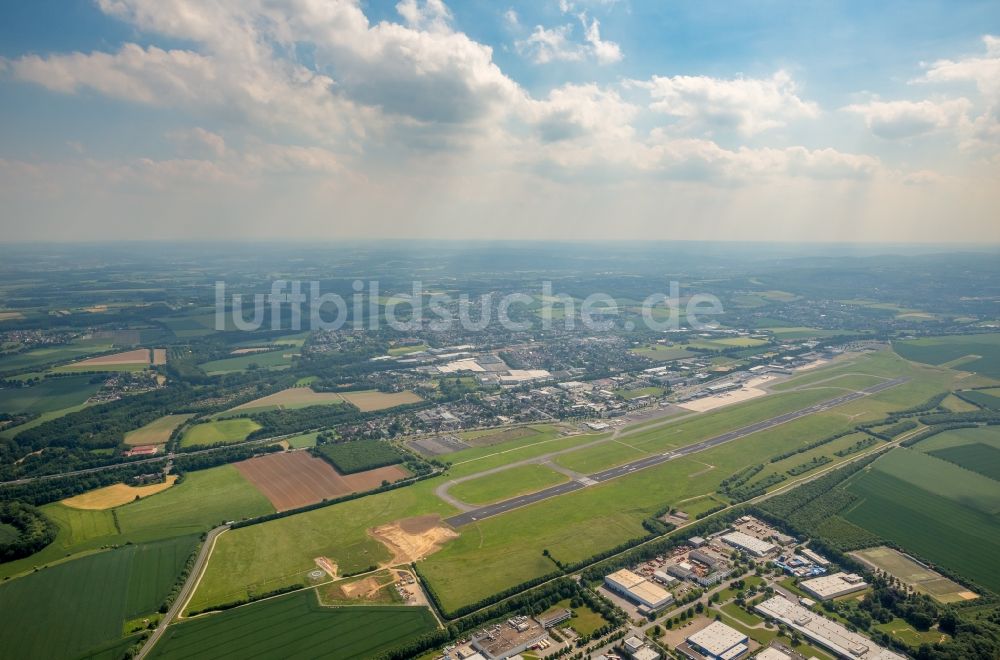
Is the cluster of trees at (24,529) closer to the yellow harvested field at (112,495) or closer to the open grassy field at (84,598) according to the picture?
the yellow harvested field at (112,495)

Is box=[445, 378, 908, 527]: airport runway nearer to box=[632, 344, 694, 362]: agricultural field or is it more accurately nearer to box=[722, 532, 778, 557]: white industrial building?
box=[722, 532, 778, 557]: white industrial building

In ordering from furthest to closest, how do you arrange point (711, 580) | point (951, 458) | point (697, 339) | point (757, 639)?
point (697, 339) → point (951, 458) → point (711, 580) → point (757, 639)

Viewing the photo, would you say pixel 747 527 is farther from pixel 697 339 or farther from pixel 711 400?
pixel 697 339

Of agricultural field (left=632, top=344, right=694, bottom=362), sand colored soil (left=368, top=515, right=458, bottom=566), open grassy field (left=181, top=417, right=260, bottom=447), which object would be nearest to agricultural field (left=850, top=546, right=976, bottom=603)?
sand colored soil (left=368, top=515, right=458, bottom=566)

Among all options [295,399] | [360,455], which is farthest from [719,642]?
Answer: [295,399]

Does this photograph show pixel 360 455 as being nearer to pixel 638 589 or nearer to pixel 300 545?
pixel 300 545

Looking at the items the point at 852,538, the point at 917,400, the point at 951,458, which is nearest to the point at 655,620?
the point at 852,538

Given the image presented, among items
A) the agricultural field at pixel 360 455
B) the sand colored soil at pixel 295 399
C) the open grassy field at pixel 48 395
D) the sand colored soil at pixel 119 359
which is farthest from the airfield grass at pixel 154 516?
the sand colored soil at pixel 119 359
